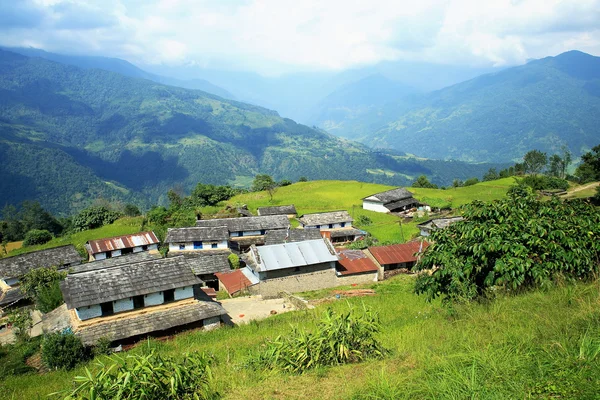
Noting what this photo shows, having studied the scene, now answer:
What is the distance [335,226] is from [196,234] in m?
20.0

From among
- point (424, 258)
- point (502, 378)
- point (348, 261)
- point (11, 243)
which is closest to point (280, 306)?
point (348, 261)

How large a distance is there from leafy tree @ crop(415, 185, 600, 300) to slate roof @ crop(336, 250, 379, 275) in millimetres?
23437

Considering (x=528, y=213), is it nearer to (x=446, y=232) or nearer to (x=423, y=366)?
(x=446, y=232)

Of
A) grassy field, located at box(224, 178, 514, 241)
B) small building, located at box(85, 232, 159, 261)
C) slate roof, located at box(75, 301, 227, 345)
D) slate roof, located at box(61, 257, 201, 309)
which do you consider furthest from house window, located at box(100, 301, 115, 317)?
grassy field, located at box(224, 178, 514, 241)

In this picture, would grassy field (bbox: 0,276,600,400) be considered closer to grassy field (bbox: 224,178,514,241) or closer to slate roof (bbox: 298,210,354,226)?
slate roof (bbox: 298,210,354,226)

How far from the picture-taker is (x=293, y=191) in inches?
3420

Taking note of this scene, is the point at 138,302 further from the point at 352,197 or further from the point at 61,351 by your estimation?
the point at 352,197

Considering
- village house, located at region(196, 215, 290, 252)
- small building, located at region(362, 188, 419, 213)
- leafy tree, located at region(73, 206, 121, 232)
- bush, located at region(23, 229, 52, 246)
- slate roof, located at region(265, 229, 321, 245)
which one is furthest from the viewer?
leafy tree, located at region(73, 206, 121, 232)

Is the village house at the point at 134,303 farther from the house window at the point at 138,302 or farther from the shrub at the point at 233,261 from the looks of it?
the shrub at the point at 233,261

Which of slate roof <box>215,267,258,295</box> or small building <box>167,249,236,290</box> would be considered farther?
small building <box>167,249,236,290</box>

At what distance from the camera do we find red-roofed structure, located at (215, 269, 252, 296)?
31.6m

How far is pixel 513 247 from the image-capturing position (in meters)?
8.53

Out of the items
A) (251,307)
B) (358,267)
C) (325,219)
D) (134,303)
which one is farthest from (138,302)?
(325,219)

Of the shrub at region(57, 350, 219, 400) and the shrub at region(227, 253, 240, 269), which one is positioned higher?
the shrub at region(57, 350, 219, 400)
